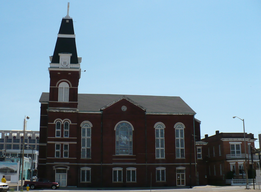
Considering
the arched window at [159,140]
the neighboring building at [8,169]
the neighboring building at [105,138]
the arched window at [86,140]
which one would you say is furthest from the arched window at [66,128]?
the neighboring building at [8,169]

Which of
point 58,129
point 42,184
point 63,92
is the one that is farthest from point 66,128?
point 42,184

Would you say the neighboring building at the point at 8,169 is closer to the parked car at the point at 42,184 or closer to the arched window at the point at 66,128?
the arched window at the point at 66,128

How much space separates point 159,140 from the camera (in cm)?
5297

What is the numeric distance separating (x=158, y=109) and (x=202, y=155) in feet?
33.3

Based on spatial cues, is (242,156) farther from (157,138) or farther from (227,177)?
(157,138)

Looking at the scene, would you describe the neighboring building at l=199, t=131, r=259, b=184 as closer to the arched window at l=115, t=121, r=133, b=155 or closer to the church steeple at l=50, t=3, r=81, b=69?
the arched window at l=115, t=121, r=133, b=155

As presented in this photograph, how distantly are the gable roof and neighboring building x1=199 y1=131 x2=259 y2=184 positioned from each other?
25.6 ft

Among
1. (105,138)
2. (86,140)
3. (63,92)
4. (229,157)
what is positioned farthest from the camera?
(229,157)

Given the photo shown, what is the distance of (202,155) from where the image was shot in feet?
180

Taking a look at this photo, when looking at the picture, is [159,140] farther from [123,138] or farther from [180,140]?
[123,138]

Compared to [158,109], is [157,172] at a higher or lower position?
lower

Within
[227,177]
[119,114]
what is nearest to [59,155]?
[119,114]

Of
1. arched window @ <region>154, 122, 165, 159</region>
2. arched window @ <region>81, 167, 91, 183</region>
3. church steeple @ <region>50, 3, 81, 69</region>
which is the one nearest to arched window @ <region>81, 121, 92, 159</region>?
arched window @ <region>81, 167, 91, 183</region>

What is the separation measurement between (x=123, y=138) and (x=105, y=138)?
278 cm
